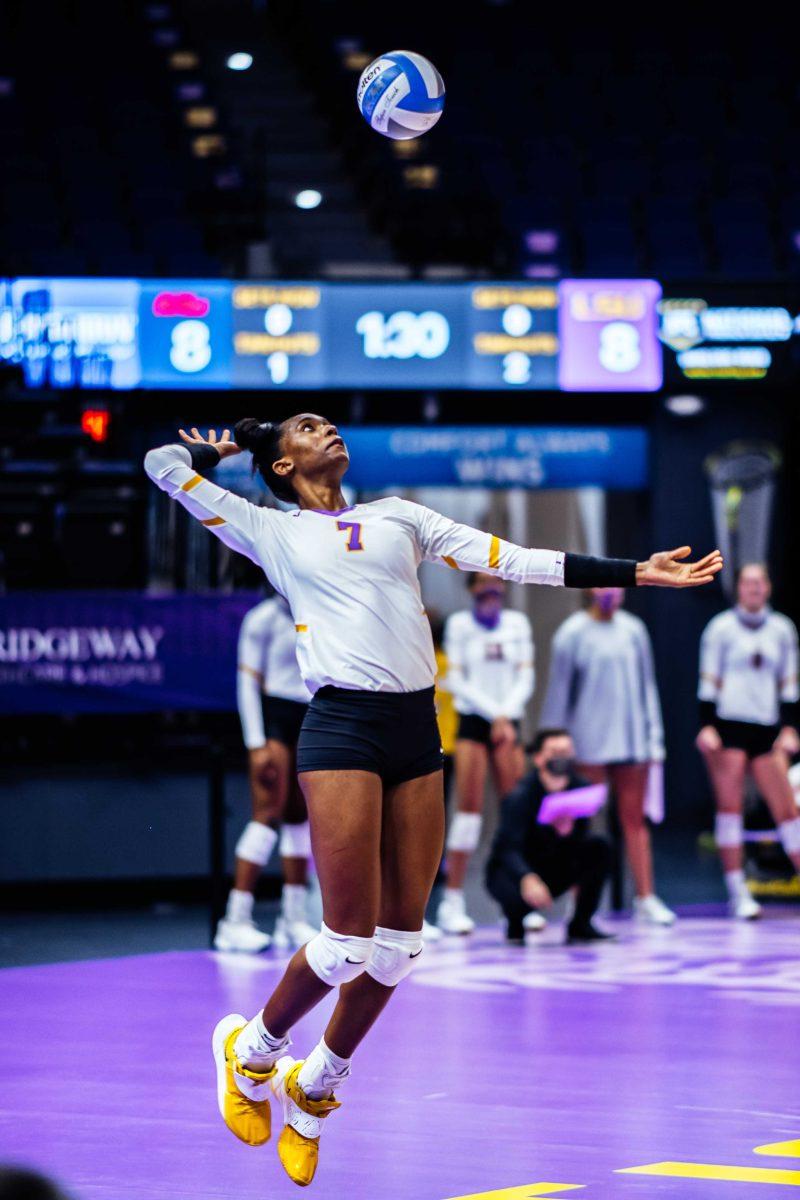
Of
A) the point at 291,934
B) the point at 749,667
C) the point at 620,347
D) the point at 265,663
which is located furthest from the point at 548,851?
the point at 620,347

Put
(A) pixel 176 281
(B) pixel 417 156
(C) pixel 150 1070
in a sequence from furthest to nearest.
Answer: (B) pixel 417 156 → (A) pixel 176 281 → (C) pixel 150 1070

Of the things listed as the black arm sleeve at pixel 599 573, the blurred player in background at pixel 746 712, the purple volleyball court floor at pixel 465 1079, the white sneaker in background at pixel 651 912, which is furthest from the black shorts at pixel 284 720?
the black arm sleeve at pixel 599 573

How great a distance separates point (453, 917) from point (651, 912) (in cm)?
112

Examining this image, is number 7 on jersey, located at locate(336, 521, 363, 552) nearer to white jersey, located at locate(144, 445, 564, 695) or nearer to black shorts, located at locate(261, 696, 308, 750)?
white jersey, located at locate(144, 445, 564, 695)

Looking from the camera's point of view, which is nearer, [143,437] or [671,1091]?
[671,1091]

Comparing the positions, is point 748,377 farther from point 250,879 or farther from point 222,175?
point 222,175

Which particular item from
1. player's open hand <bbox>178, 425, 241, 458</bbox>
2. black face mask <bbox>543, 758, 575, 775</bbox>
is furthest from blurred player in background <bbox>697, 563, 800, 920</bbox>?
player's open hand <bbox>178, 425, 241, 458</bbox>

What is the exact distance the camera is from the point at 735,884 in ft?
34.4

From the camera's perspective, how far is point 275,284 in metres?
12.5

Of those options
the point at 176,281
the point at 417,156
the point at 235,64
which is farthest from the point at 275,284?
the point at 235,64

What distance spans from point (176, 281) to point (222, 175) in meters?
5.93

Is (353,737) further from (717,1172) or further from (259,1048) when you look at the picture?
(717,1172)

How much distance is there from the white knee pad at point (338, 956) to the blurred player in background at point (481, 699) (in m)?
5.39

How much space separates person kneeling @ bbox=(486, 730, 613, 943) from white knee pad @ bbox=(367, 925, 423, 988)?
4.58 meters
